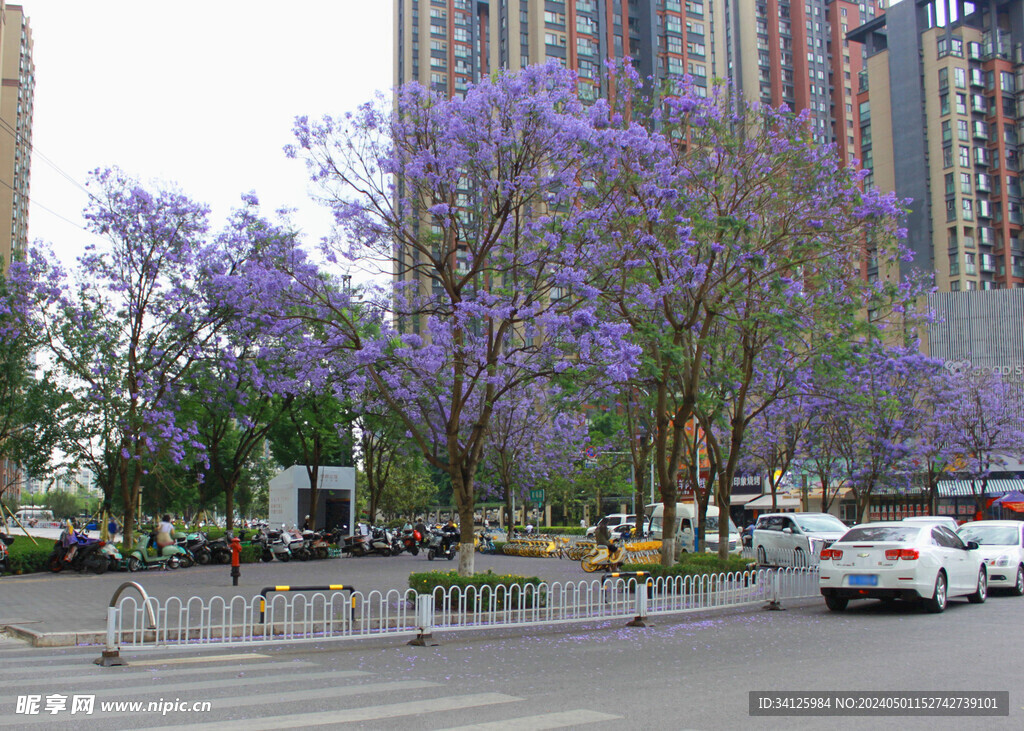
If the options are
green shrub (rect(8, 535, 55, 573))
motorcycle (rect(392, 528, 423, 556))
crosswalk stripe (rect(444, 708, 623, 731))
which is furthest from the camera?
motorcycle (rect(392, 528, 423, 556))

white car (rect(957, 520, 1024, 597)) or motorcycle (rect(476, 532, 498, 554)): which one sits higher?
white car (rect(957, 520, 1024, 597))

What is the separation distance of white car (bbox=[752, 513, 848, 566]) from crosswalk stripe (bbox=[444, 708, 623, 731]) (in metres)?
17.4

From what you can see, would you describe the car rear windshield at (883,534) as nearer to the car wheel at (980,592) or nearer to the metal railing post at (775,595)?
the metal railing post at (775,595)

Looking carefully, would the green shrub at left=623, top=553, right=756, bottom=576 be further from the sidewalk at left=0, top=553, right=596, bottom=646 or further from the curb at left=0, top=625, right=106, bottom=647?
the curb at left=0, top=625, right=106, bottom=647

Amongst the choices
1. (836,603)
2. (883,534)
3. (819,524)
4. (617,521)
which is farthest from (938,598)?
(617,521)

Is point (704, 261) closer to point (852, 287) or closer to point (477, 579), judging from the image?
point (852, 287)

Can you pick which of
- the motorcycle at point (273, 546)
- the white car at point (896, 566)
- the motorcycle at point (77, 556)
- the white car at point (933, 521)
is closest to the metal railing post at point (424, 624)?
the white car at point (896, 566)

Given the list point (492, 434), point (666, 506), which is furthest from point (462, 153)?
point (492, 434)

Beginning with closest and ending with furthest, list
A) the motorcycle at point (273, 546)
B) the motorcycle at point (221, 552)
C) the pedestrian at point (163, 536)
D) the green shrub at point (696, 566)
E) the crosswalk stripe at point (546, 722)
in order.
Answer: the crosswalk stripe at point (546, 722) → the green shrub at point (696, 566) → the pedestrian at point (163, 536) → the motorcycle at point (221, 552) → the motorcycle at point (273, 546)

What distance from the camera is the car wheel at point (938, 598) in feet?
43.6

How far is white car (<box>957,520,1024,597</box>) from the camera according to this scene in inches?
644

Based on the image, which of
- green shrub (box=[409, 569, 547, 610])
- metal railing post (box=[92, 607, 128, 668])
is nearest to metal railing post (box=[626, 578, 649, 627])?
green shrub (box=[409, 569, 547, 610])

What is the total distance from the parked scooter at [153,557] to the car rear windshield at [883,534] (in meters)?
18.5

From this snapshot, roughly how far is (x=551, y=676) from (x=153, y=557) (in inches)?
769
